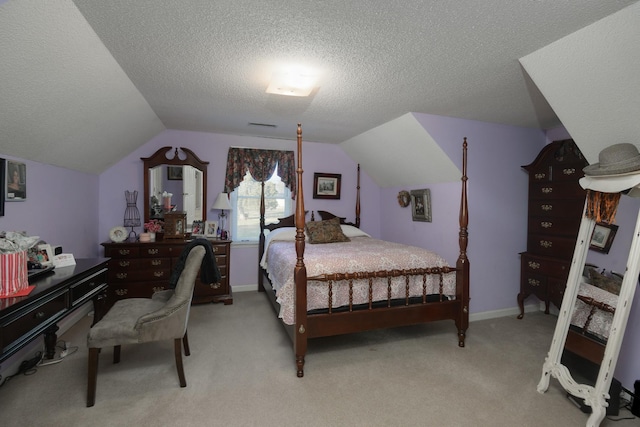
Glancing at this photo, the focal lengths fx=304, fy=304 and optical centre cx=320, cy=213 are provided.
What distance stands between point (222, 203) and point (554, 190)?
160 inches

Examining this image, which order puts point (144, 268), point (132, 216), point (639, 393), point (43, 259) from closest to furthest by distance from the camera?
point (639, 393), point (43, 259), point (144, 268), point (132, 216)

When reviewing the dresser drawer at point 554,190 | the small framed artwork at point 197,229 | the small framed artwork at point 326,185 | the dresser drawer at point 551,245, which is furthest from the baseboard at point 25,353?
the dresser drawer at point 554,190

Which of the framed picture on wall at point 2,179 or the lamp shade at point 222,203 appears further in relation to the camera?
the lamp shade at point 222,203

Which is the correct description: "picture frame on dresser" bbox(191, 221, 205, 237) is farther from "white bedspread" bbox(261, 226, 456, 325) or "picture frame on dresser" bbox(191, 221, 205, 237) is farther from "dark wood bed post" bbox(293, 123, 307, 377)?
"dark wood bed post" bbox(293, 123, 307, 377)

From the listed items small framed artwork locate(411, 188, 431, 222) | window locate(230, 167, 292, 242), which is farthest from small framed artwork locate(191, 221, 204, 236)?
small framed artwork locate(411, 188, 431, 222)

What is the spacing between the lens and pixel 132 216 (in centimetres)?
412

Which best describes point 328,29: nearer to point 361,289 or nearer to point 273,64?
point 273,64

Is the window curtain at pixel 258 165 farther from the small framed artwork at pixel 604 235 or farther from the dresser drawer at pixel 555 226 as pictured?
the small framed artwork at pixel 604 235

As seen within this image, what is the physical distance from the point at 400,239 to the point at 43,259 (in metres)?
4.07

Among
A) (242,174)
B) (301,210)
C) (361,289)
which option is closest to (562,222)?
(361,289)

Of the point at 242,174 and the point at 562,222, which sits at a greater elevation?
the point at 242,174

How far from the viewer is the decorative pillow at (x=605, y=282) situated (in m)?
2.06

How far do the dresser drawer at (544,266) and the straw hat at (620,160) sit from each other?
1552 millimetres

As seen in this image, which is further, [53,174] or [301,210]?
[53,174]
